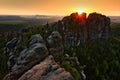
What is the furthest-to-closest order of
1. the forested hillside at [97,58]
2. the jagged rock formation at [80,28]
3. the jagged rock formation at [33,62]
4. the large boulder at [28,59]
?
the jagged rock formation at [80,28] → the forested hillside at [97,58] → the large boulder at [28,59] → the jagged rock formation at [33,62]

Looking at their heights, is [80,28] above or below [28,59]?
below

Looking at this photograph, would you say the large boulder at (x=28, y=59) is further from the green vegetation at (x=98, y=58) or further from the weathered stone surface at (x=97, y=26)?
the weathered stone surface at (x=97, y=26)

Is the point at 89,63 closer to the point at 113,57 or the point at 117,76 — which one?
the point at 117,76

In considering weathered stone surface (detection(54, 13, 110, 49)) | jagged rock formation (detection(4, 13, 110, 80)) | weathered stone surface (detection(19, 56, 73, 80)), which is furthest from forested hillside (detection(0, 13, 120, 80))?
weathered stone surface (detection(19, 56, 73, 80))

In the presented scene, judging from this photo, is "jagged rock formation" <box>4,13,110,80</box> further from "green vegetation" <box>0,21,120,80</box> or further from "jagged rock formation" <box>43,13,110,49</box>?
"green vegetation" <box>0,21,120,80</box>

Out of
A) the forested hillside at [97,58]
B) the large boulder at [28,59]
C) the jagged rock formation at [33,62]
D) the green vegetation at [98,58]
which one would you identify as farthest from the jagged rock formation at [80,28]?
the large boulder at [28,59]

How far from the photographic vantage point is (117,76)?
12488 centimetres

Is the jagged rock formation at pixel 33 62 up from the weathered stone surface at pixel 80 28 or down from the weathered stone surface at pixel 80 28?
up

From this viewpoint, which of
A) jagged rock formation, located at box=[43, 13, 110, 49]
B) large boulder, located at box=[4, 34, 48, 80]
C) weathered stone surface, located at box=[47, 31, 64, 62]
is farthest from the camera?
jagged rock formation, located at box=[43, 13, 110, 49]

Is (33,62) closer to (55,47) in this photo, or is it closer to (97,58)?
(55,47)

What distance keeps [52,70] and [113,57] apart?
11469 cm

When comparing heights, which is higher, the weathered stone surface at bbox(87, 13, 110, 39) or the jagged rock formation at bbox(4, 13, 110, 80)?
the jagged rock formation at bbox(4, 13, 110, 80)

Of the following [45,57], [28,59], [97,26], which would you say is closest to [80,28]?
[97,26]

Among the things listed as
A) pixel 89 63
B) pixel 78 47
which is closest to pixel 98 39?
pixel 78 47
